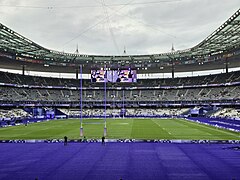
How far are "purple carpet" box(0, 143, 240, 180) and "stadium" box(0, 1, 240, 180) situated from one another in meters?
0.07

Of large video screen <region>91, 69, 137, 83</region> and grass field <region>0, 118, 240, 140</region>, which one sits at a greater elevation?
large video screen <region>91, 69, 137, 83</region>

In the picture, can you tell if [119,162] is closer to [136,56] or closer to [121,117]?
A: [121,117]

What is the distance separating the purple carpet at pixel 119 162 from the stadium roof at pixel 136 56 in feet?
92.1

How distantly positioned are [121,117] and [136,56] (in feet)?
72.5

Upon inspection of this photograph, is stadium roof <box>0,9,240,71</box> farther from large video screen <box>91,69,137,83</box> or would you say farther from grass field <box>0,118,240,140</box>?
grass field <box>0,118,240,140</box>

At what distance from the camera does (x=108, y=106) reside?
90.9 metres

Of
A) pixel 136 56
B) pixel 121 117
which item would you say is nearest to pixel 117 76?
pixel 136 56

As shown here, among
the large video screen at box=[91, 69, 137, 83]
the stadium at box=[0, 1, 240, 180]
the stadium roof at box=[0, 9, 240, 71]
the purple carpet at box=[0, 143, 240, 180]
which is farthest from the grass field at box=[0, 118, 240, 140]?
the large video screen at box=[91, 69, 137, 83]

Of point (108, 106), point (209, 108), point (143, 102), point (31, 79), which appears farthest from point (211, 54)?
point (31, 79)

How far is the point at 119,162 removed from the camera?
18.4 metres

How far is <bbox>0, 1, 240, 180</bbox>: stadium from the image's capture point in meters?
17.4

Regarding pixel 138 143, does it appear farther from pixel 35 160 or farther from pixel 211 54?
pixel 211 54

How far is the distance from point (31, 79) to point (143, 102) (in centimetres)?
4455

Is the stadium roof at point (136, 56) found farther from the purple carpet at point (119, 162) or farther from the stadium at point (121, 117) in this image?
A: the purple carpet at point (119, 162)
